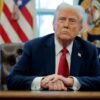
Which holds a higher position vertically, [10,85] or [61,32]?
[61,32]

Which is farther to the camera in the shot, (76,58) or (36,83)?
(76,58)

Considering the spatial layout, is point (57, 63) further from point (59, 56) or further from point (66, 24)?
point (66, 24)

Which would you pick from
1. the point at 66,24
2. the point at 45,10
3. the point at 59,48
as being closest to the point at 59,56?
the point at 59,48

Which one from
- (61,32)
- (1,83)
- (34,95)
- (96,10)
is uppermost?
(96,10)

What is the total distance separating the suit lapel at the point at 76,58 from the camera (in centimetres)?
248

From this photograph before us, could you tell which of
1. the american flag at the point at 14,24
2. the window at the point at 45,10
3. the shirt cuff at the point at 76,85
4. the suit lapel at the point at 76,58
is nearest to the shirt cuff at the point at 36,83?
the shirt cuff at the point at 76,85

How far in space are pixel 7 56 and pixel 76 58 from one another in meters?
0.63

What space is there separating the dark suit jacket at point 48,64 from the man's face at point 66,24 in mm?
115

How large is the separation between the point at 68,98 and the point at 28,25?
263 cm

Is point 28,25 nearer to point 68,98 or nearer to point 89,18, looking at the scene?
point 89,18

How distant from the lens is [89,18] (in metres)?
3.84

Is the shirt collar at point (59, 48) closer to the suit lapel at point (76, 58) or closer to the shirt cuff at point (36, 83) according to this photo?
the suit lapel at point (76, 58)

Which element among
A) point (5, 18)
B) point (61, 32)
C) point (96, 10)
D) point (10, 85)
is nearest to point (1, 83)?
point (10, 85)

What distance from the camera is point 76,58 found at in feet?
8.32
